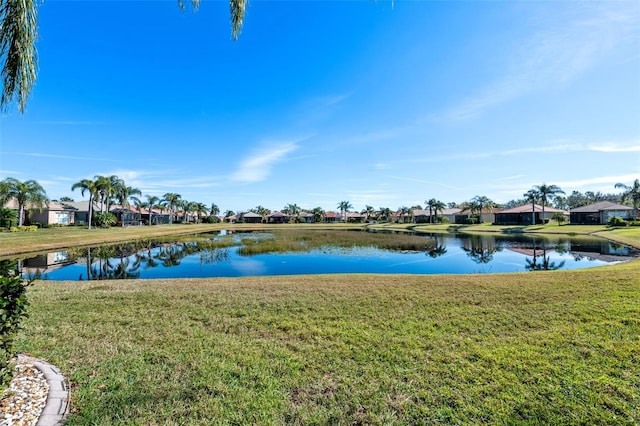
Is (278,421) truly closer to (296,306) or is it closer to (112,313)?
(296,306)

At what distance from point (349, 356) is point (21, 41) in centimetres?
624

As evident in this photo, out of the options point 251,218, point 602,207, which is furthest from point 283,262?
point 251,218

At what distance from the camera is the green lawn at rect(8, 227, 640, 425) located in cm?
336

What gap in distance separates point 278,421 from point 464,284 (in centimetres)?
817

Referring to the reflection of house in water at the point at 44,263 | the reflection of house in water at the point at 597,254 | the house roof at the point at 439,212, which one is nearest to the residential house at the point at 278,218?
the house roof at the point at 439,212

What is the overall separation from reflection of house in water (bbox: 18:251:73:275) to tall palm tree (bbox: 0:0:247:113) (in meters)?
17.0

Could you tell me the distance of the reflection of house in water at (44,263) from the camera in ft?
54.7

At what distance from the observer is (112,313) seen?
6.84 m

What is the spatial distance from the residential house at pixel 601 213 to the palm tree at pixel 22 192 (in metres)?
89.3

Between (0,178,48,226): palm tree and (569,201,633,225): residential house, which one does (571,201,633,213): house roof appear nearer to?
(569,201,633,225): residential house

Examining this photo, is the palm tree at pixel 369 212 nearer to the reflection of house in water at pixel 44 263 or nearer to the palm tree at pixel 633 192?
the palm tree at pixel 633 192

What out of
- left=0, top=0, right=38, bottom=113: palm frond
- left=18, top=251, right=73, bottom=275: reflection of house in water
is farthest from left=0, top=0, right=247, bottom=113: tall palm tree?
left=18, top=251, right=73, bottom=275: reflection of house in water

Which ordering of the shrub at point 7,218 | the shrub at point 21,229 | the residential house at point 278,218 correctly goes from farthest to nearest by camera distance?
1. the residential house at point 278,218
2. the shrub at point 7,218
3. the shrub at point 21,229

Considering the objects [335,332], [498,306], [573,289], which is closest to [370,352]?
[335,332]
